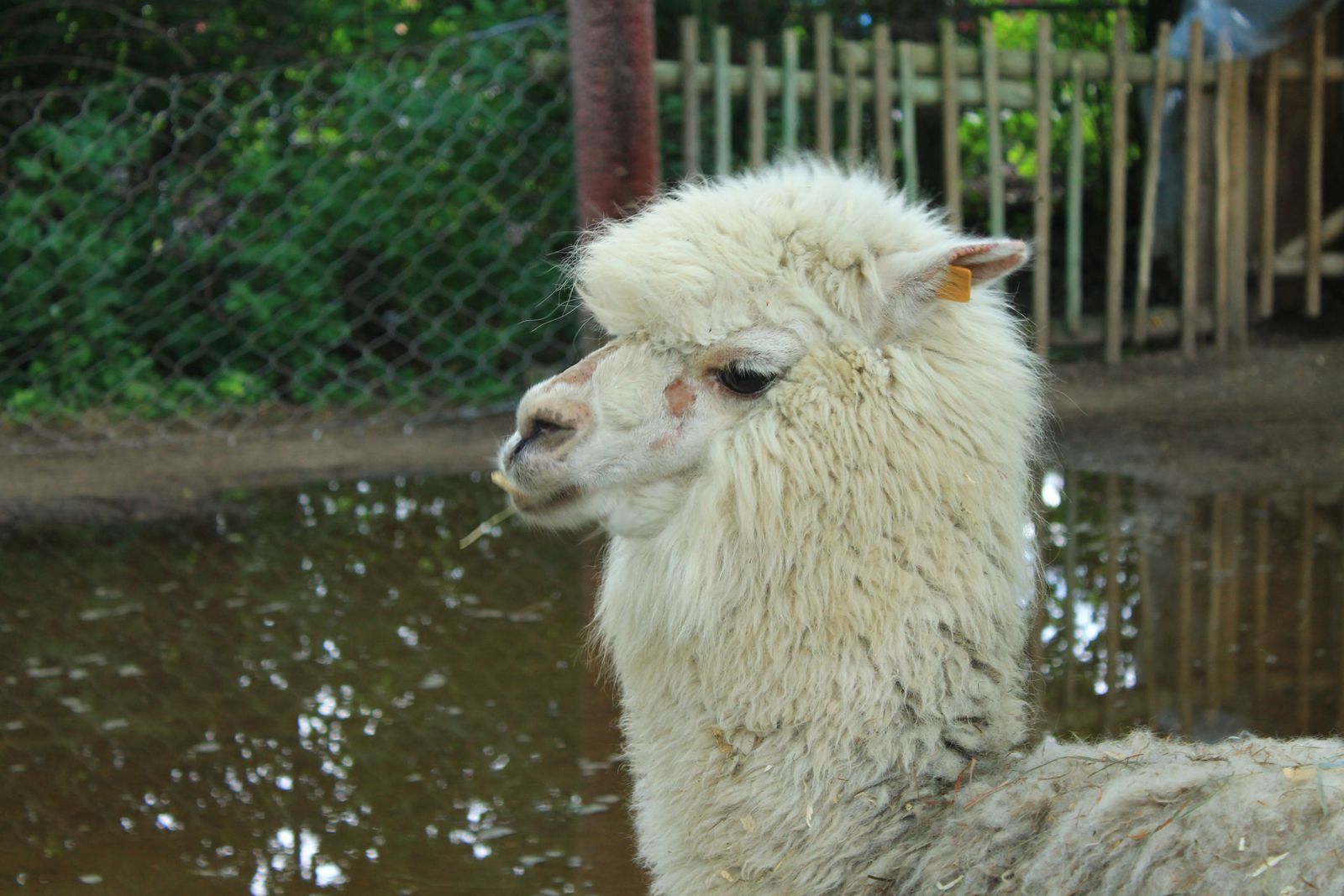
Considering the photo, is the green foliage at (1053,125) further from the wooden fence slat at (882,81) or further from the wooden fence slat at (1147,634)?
the wooden fence slat at (1147,634)

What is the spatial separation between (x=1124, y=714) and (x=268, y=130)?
5032 millimetres

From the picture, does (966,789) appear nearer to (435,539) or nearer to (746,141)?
(435,539)

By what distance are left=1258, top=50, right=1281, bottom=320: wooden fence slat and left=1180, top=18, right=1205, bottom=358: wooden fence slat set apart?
34 centimetres

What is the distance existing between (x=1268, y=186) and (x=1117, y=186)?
844 millimetres

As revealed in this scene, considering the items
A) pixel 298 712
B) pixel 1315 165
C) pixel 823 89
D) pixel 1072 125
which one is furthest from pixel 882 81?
pixel 298 712

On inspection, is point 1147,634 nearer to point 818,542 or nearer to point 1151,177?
point 818,542

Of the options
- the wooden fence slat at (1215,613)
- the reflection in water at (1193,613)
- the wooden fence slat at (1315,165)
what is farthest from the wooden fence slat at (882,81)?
the wooden fence slat at (1215,613)

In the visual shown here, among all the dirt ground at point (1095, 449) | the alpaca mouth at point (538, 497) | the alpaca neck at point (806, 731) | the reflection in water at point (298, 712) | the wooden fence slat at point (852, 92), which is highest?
the wooden fence slat at point (852, 92)

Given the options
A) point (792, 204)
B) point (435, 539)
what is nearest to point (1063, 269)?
point (435, 539)

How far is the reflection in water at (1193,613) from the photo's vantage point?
11.8ft

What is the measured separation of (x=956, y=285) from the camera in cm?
218

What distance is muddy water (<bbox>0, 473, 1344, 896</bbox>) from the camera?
9.99ft

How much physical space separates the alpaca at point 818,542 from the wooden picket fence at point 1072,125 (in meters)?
4.37

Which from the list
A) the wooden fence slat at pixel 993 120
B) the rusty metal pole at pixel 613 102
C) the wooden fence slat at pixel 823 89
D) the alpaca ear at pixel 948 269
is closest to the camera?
the alpaca ear at pixel 948 269
